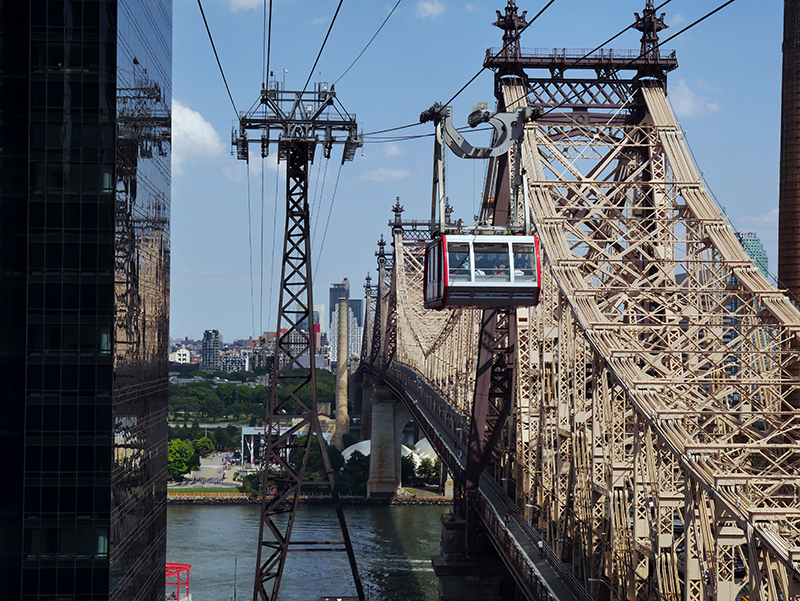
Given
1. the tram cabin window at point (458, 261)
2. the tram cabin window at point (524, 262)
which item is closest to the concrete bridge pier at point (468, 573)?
the tram cabin window at point (524, 262)

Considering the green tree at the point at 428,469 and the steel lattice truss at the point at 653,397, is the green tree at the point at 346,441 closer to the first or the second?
the green tree at the point at 428,469

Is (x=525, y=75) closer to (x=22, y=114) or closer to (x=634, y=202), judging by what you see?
(x=634, y=202)

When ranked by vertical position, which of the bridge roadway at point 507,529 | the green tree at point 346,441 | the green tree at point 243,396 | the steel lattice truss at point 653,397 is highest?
the steel lattice truss at point 653,397

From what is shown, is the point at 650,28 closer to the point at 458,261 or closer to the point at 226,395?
the point at 458,261

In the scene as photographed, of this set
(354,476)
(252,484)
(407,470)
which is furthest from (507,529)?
(407,470)

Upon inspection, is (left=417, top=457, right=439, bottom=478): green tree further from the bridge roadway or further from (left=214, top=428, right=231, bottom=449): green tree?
(left=214, top=428, right=231, bottom=449): green tree

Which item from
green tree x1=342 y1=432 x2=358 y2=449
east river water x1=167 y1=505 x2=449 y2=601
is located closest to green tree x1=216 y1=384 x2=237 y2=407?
green tree x1=342 y1=432 x2=358 y2=449
